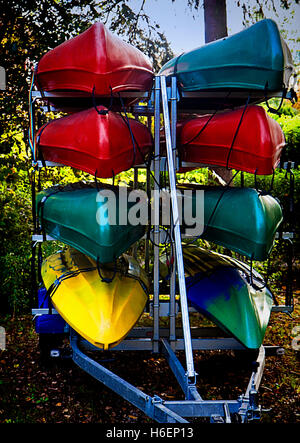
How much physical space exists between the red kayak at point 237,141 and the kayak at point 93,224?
2.30ft

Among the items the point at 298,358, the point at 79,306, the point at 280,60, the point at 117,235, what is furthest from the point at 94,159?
the point at 298,358

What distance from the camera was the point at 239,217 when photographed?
3.14m

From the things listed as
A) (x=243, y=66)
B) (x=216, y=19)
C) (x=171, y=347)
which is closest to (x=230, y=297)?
(x=171, y=347)

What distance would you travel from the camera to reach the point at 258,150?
9.98 feet

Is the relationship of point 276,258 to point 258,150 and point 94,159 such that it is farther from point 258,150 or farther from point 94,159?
point 94,159

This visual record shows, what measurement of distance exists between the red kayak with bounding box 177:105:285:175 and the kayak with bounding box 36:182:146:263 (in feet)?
2.30

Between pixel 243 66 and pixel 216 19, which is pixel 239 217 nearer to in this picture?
pixel 243 66

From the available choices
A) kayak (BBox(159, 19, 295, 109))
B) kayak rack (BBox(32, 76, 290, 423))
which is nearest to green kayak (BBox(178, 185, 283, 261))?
kayak rack (BBox(32, 76, 290, 423))

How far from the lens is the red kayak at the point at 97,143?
9.66 ft

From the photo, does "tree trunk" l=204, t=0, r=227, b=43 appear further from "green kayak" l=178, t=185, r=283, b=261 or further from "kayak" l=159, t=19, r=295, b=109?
"green kayak" l=178, t=185, r=283, b=261

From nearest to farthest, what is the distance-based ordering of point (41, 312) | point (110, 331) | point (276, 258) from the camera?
point (110, 331)
point (41, 312)
point (276, 258)

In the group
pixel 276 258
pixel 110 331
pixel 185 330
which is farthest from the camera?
pixel 276 258

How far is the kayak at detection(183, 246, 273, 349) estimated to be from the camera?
293 cm

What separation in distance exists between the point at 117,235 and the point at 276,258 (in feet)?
12.6
